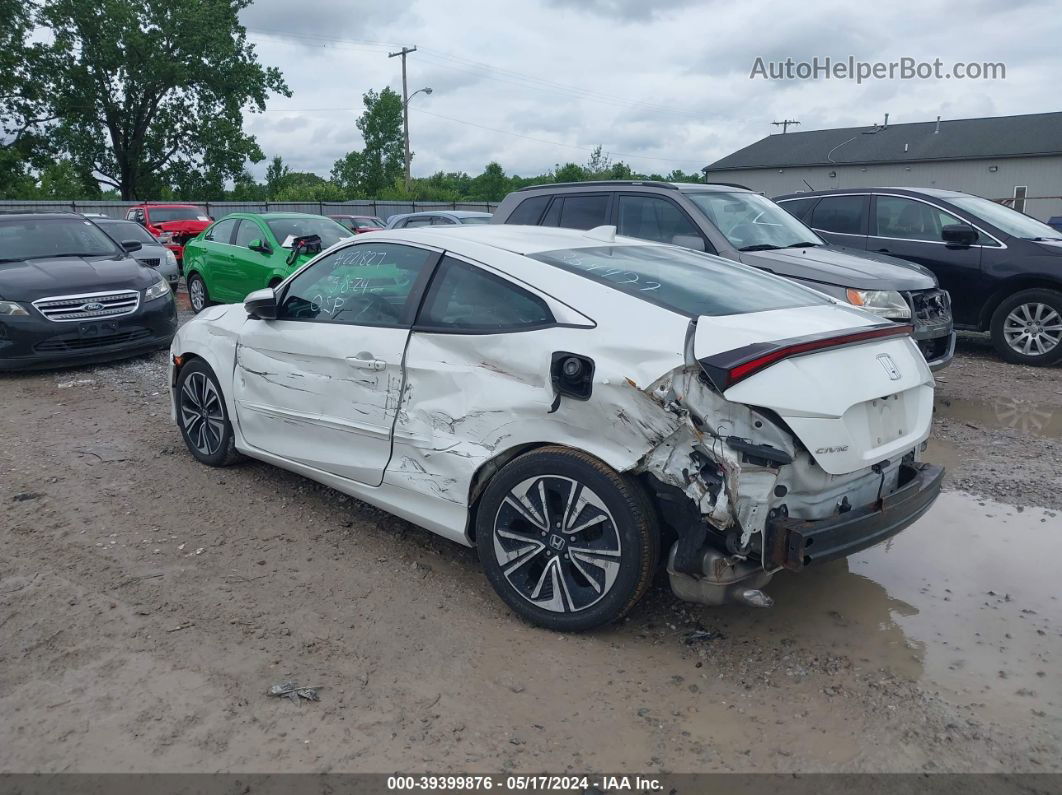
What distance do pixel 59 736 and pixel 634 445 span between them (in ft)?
7.19

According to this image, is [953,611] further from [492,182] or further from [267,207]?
[492,182]

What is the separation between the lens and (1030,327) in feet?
28.6

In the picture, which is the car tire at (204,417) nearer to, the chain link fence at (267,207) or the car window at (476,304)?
the car window at (476,304)

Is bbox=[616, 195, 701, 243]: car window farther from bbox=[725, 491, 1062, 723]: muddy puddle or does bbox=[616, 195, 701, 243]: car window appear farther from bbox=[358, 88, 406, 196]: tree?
bbox=[358, 88, 406, 196]: tree

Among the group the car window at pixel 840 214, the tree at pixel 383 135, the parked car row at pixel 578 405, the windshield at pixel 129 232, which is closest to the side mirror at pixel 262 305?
the parked car row at pixel 578 405

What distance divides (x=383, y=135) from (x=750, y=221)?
74.7 meters

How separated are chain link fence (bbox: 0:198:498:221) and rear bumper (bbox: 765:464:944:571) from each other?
92.3 ft

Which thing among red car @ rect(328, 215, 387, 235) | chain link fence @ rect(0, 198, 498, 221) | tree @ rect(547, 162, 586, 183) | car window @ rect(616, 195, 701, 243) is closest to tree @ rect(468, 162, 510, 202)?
tree @ rect(547, 162, 586, 183)

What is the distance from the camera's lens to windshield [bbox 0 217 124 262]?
902cm

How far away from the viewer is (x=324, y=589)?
3848mm

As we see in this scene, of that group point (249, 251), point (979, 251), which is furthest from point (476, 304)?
point (249, 251)

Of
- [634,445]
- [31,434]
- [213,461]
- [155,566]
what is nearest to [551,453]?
[634,445]

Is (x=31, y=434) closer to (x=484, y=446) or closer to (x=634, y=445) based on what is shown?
(x=484, y=446)

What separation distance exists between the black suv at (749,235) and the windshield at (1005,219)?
1892mm
